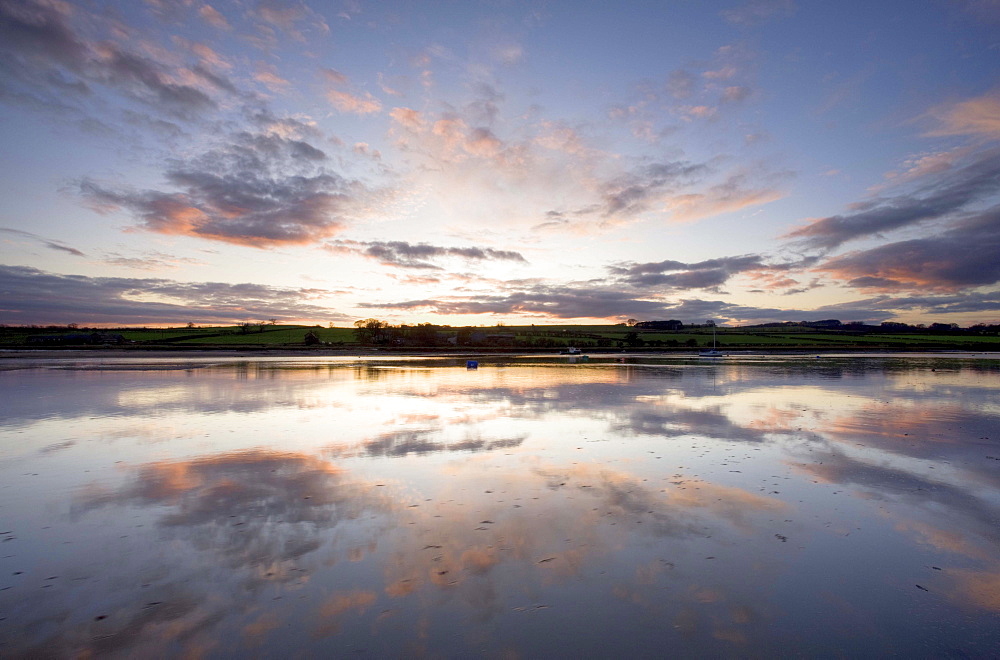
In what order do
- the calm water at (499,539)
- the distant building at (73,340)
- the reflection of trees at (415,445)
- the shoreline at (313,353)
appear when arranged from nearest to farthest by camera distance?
the calm water at (499,539) → the reflection of trees at (415,445) → the shoreline at (313,353) → the distant building at (73,340)

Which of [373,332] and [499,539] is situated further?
[373,332]

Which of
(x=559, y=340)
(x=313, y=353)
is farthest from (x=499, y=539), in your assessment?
(x=559, y=340)

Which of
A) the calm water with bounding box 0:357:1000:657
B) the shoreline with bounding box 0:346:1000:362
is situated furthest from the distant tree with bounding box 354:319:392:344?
the calm water with bounding box 0:357:1000:657

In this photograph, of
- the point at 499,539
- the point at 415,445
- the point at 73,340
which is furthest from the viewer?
the point at 73,340

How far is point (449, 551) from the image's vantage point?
24.6ft

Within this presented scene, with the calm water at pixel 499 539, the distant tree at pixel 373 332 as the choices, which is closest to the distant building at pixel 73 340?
the distant tree at pixel 373 332

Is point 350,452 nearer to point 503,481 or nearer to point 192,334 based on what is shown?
point 503,481

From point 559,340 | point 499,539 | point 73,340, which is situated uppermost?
point 559,340

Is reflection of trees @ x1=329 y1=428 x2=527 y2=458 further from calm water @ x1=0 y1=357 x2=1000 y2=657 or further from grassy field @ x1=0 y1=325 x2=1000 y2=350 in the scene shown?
grassy field @ x1=0 y1=325 x2=1000 y2=350

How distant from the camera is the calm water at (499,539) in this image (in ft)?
17.9

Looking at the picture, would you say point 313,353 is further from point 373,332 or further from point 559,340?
point 559,340

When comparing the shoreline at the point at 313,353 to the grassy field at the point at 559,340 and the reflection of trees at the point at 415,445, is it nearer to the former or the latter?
the grassy field at the point at 559,340

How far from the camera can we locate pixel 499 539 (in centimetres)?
789

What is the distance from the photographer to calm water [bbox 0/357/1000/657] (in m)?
5.45
